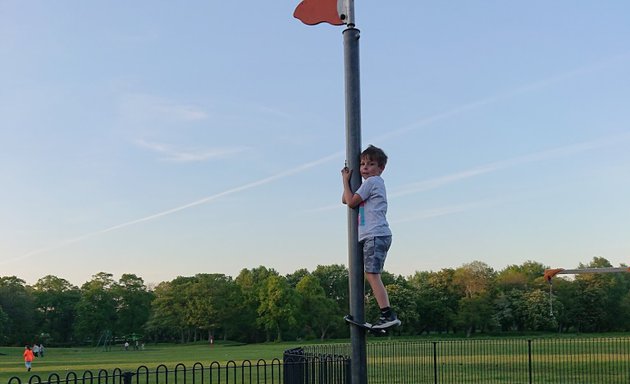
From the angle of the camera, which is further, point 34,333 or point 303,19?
point 34,333

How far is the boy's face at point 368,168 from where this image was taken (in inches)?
168

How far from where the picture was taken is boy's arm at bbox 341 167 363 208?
4.09 m

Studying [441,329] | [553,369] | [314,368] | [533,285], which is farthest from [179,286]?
[314,368]

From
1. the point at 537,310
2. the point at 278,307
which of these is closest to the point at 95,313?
the point at 278,307

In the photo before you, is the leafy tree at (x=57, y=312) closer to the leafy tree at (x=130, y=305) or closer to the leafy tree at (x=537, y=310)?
the leafy tree at (x=130, y=305)

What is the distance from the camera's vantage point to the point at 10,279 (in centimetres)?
10438

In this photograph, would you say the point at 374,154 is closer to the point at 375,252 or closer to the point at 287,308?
the point at 375,252

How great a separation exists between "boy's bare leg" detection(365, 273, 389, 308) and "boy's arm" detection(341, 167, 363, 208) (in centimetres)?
47

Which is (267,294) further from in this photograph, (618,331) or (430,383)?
(430,383)

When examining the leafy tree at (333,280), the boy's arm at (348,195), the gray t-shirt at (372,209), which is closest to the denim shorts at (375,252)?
the gray t-shirt at (372,209)

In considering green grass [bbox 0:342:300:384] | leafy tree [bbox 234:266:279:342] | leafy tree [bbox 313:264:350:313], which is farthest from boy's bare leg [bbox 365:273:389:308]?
leafy tree [bbox 313:264:350:313]

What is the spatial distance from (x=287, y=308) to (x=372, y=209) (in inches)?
3248

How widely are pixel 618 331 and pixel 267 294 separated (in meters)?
49.3

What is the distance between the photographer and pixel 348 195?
13.5ft
